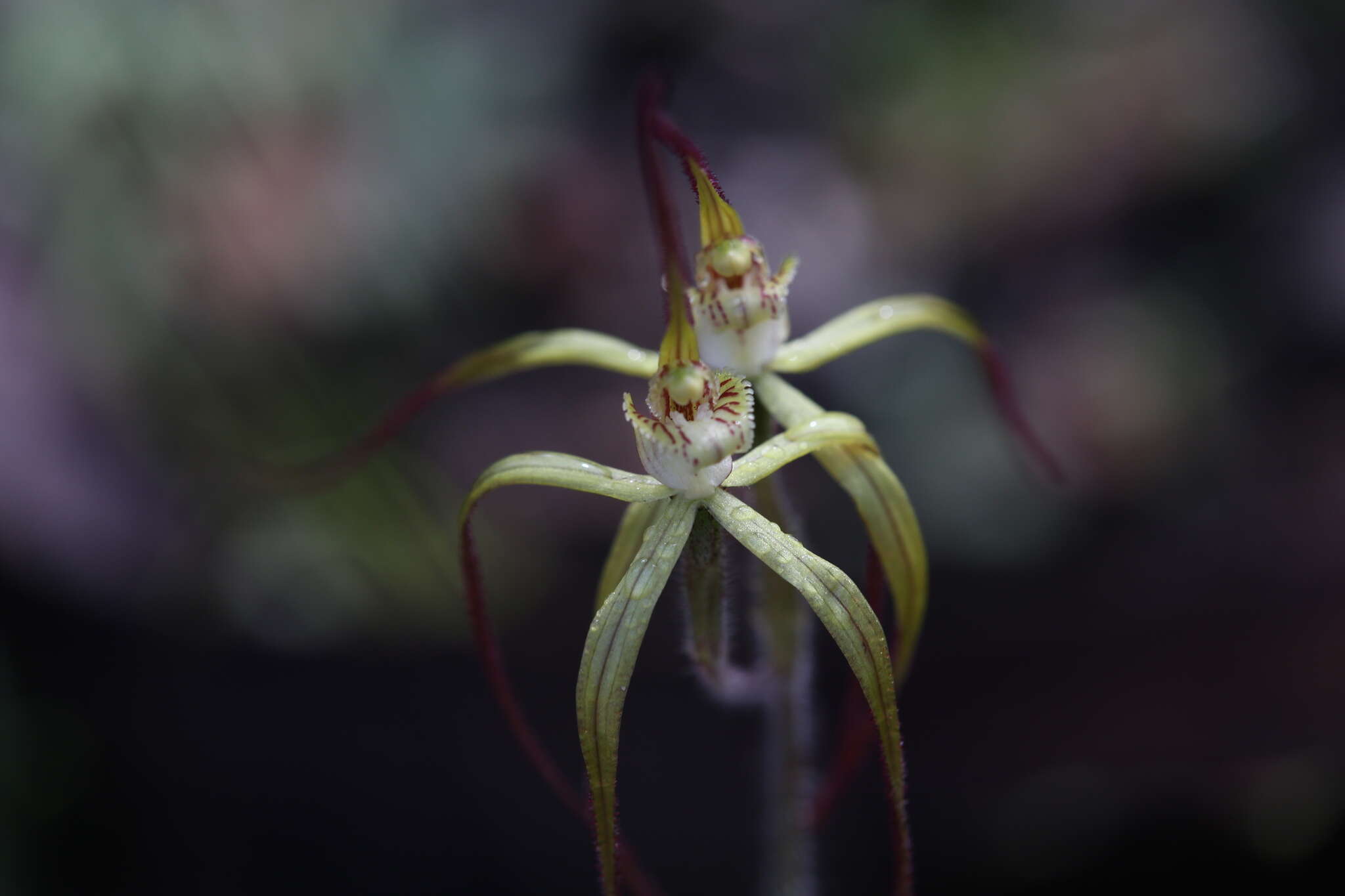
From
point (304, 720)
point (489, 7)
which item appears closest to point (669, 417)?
point (304, 720)

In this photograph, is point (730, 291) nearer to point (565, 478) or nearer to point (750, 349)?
point (750, 349)

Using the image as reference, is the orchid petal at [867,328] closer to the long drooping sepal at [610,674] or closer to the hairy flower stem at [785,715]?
the hairy flower stem at [785,715]

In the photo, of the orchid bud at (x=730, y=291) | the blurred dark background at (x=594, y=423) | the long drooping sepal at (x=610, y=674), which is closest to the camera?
the long drooping sepal at (x=610, y=674)

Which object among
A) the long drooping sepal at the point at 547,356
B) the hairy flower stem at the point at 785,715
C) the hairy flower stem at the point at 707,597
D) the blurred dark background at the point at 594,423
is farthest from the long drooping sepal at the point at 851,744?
the blurred dark background at the point at 594,423

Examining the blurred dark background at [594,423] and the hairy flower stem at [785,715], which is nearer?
the hairy flower stem at [785,715]

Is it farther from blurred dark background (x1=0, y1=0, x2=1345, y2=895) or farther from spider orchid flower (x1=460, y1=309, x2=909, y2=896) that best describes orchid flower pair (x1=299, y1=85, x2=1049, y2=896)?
blurred dark background (x1=0, y1=0, x2=1345, y2=895)

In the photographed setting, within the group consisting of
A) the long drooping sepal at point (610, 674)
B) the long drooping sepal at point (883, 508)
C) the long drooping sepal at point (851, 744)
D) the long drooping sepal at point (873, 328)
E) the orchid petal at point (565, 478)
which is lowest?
the long drooping sepal at point (851, 744)

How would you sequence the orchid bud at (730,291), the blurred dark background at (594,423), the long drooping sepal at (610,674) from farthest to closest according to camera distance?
the blurred dark background at (594,423) < the orchid bud at (730,291) < the long drooping sepal at (610,674)

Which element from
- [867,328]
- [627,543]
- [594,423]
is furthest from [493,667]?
[594,423]
